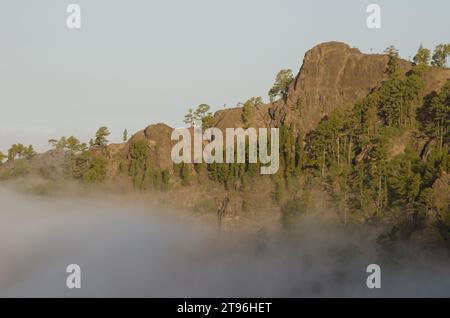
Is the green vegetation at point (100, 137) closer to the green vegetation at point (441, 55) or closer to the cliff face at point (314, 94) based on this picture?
the cliff face at point (314, 94)

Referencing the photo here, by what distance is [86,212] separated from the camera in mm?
186625

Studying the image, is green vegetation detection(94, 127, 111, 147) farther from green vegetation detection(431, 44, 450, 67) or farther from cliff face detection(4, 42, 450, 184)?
green vegetation detection(431, 44, 450, 67)

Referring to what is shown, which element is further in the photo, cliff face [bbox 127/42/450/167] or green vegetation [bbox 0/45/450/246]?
cliff face [bbox 127/42/450/167]

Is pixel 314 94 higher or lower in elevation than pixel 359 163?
higher

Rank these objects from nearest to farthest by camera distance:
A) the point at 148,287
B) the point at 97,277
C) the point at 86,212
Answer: the point at 148,287 < the point at 97,277 < the point at 86,212

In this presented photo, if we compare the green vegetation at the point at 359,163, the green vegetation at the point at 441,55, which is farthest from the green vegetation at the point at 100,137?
the green vegetation at the point at 441,55

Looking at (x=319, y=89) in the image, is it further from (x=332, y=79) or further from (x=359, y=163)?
(x=359, y=163)

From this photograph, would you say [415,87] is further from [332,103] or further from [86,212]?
[86,212]

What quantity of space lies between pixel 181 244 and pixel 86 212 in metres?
34.6

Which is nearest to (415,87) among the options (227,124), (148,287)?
(227,124)

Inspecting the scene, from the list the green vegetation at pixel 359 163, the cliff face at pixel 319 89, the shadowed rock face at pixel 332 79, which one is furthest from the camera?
the cliff face at pixel 319 89

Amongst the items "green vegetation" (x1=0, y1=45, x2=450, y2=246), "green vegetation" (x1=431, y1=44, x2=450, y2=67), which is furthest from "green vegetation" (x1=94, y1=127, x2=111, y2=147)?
"green vegetation" (x1=431, y1=44, x2=450, y2=67)

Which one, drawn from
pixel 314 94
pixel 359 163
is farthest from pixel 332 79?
pixel 359 163
